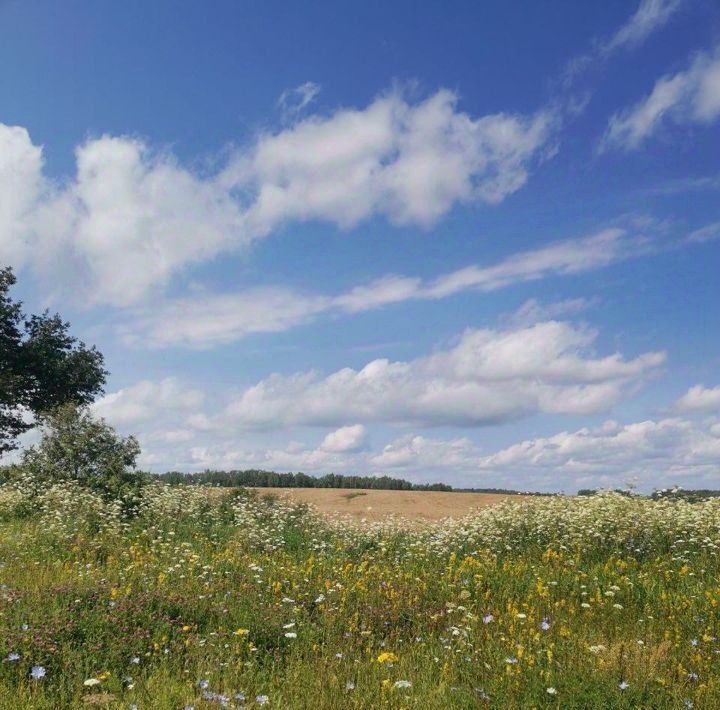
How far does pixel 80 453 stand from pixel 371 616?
16244 millimetres

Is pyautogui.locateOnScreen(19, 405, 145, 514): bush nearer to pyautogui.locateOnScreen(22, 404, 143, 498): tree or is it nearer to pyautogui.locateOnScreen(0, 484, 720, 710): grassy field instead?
pyautogui.locateOnScreen(22, 404, 143, 498): tree

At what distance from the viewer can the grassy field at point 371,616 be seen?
5.69m

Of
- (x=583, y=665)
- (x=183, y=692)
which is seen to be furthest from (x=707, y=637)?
(x=183, y=692)

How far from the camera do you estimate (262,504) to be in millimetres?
18172

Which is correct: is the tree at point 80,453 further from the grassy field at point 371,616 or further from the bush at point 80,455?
the grassy field at point 371,616

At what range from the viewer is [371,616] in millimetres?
8094

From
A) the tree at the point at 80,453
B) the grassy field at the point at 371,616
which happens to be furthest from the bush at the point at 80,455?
the grassy field at the point at 371,616

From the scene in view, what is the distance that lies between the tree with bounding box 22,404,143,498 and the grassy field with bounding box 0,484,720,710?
19.0 feet

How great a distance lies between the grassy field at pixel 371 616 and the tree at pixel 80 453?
5784 millimetres

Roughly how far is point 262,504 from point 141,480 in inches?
157

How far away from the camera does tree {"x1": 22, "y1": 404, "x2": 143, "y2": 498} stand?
816 inches

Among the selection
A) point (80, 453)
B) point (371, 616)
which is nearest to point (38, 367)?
point (80, 453)

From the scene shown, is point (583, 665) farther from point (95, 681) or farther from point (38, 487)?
point (38, 487)

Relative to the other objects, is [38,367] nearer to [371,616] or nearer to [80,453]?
[80,453]
